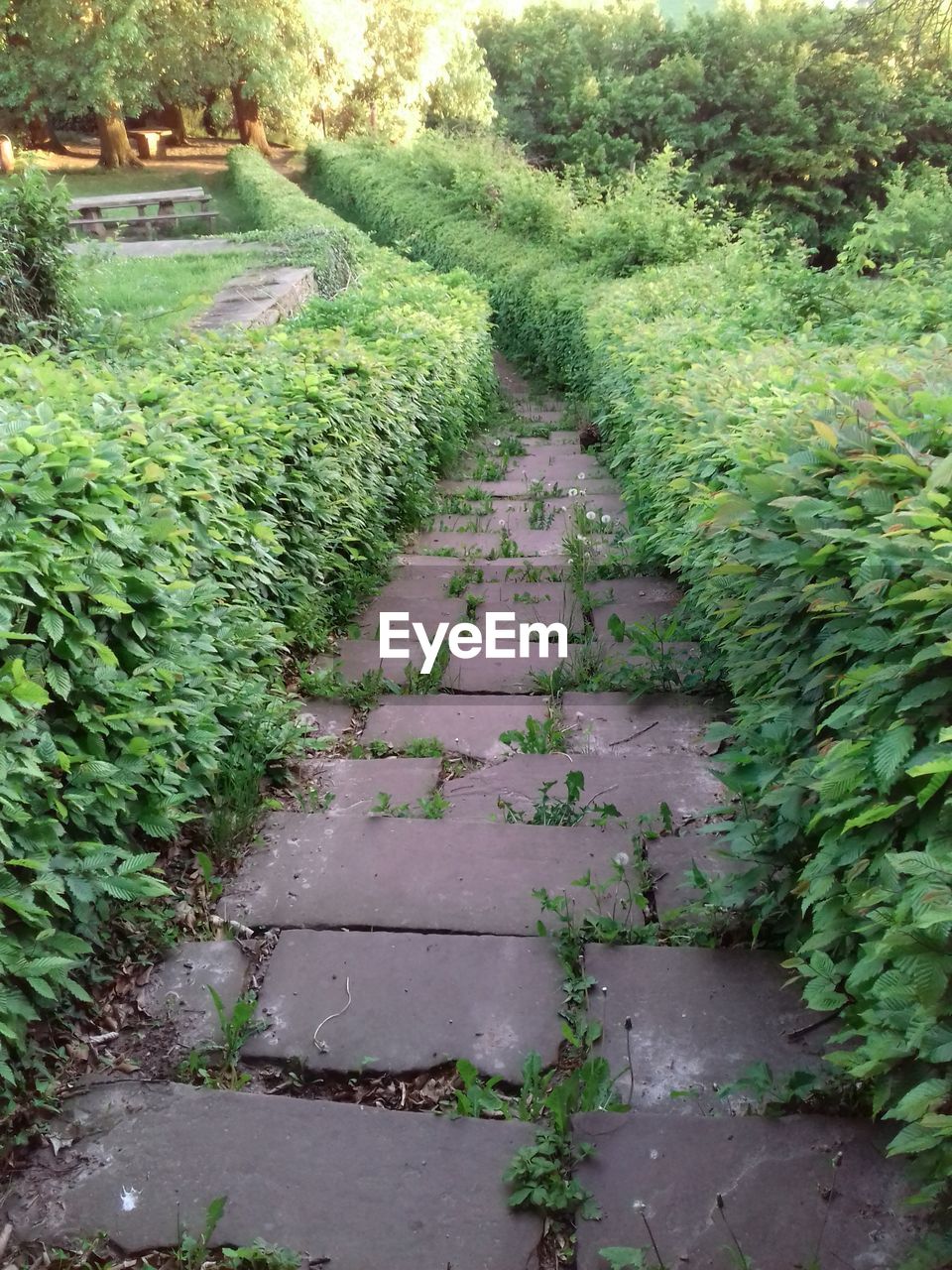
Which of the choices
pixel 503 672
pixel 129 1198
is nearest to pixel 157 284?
pixel 503 672

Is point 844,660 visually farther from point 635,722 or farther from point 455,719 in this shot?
point 455,719

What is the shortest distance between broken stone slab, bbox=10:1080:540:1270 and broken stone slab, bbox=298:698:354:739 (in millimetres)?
1887

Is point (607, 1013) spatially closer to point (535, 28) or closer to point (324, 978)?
point (324, 978)

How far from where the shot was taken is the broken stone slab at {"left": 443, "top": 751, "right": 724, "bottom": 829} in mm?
3299

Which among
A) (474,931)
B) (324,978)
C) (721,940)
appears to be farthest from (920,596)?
(324,978)

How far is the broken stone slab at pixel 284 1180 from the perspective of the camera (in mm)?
1862

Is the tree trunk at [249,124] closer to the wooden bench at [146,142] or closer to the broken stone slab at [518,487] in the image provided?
the wooden bench at [146,142]

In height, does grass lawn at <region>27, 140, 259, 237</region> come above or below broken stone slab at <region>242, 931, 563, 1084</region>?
above

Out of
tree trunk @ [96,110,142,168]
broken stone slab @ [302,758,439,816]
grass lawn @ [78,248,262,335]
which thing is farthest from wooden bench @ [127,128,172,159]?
broken stone slab @ [302,758,439,816]

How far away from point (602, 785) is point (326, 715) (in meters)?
1.32

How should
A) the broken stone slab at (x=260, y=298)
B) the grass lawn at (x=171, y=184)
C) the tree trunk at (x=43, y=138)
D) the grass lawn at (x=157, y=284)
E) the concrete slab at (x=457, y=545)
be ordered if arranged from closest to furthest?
1. the concrete slab at (x=457, y=545)
2. the broken stone slab at (x=260, y=298)
3. the grass lawn at (x=157, y=284)
4. the grass lawn at (x=171, y=184)
5. the tree trunk at (x=43, y=138)

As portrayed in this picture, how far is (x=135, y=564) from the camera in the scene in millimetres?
2758

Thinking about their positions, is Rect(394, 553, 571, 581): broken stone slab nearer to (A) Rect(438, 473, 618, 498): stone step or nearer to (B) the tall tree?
(A) Rect(438, 473, 618, 498): stone step

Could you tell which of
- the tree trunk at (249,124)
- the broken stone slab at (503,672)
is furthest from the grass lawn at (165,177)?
the broken stone slab at (503,672)
